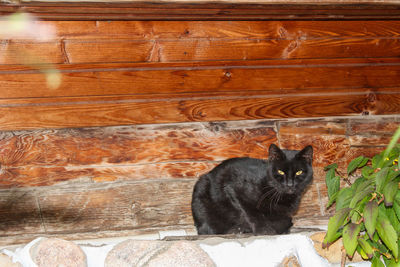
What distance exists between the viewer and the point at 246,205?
8.36 ft

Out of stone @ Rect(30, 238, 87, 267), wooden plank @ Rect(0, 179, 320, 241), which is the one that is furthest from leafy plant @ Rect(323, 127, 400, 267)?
stone @ Rect(30, 238, 87, 267)

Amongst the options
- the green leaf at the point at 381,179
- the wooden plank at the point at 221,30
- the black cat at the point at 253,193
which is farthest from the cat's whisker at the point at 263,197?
the wooden plank at the point at 221,30

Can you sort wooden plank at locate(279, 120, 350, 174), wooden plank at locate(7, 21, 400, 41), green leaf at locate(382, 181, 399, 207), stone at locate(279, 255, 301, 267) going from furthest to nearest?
wooden plank at locate(279, 120, 350, 174) < wooden plank at locate(7, 21, 400, 41) < stone at locate(279, 255, 301, 267) < green leaf at locate(382, 181, 399, 207)

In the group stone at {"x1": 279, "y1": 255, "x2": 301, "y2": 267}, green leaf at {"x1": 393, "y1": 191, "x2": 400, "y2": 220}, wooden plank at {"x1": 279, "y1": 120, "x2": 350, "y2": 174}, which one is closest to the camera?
green leaf at {"x1": 393, "y1": 191, "x2": 400, "y2": 220}

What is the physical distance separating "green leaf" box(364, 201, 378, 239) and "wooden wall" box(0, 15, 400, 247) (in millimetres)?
1023

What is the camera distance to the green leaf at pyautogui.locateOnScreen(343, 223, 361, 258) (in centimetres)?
184

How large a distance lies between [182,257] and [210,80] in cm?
109

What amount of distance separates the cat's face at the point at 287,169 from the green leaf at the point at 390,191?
665 millimetres

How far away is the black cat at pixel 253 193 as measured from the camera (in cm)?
250

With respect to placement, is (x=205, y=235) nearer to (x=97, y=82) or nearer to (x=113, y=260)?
(x=113, y=260)

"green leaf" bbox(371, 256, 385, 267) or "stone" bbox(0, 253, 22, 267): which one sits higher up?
"stone" bbox(0, 253, 22, 267)

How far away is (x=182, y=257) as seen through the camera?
203cm

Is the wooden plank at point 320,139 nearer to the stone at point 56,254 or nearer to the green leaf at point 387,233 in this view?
the green leaf at point 387,233

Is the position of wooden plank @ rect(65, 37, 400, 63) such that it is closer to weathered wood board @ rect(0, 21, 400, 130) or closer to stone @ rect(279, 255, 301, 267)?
weathered wood board @ rect(0, 21, 400, 130)
